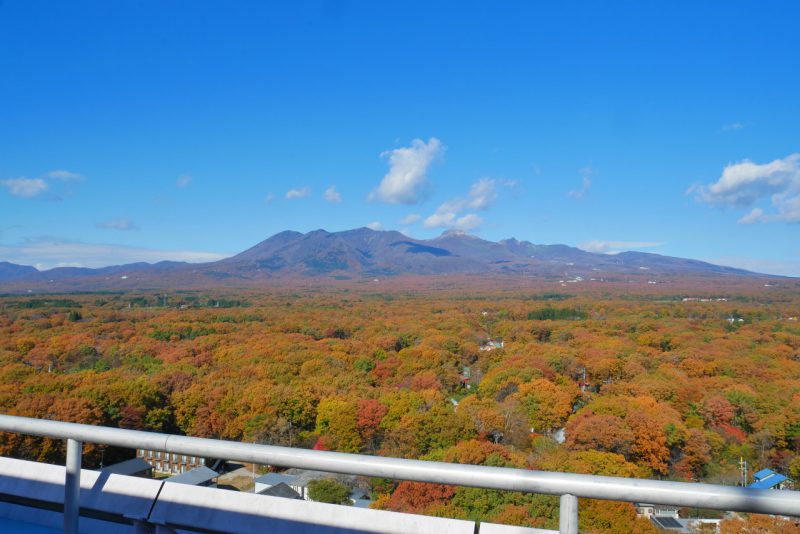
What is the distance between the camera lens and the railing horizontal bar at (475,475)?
1.04 metres

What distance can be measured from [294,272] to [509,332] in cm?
11577

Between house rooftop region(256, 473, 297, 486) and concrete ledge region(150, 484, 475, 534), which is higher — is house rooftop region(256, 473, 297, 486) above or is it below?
below

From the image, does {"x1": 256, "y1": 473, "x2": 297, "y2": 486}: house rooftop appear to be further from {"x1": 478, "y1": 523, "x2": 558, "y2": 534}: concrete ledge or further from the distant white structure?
the distant white structure

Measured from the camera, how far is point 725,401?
49.2ft

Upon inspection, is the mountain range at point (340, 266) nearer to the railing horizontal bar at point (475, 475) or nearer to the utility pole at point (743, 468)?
the utility pole at point (743, 468)

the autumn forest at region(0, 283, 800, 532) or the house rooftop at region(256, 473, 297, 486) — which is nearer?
the house rooftop at region(256, 473, 297, 486)

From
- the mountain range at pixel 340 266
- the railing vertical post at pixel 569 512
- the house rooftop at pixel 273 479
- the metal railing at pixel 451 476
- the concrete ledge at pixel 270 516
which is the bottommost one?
the house rooftop at pixel 273 479

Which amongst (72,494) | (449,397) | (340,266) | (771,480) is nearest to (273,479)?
(72,494)

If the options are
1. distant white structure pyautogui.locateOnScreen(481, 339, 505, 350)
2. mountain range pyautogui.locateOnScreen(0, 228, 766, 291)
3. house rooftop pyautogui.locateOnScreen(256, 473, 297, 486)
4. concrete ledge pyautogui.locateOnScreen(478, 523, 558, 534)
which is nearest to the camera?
concrete ledge pyautogui.locateOnScreen(478, 523, 558, 534)

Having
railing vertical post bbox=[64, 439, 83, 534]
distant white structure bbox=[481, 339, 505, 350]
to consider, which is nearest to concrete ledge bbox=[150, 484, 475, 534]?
railing vertical post bbox=[64, 439, 83, 534]

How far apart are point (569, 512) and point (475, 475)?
225 mm

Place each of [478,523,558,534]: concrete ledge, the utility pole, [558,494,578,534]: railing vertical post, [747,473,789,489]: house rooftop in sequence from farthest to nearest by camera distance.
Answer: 1. the utility pole
2. [747,473,789,489]: house rooftop
3. [478,523,558,534]: concrete ledge
4. [558,494,578,534]: railing vertical post

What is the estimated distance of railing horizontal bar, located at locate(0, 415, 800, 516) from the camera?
1.04 m

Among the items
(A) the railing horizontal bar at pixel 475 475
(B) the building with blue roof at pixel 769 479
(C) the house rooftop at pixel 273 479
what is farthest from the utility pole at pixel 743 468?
(A) the railing horizontal bar at pixel 475 475
